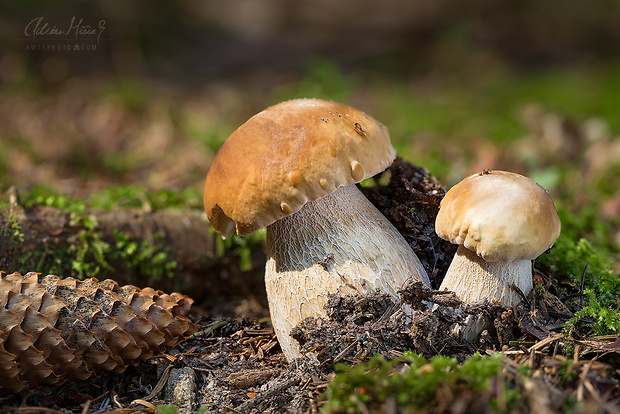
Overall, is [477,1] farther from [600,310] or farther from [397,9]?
[600,310]

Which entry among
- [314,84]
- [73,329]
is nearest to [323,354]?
[73,329]

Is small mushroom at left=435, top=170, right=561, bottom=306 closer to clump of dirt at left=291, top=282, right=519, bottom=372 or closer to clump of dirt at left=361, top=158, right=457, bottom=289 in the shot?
clump of dirt at left=291, top=282, right=519, bottom=372

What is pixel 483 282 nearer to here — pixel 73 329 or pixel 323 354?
pixel 323 354

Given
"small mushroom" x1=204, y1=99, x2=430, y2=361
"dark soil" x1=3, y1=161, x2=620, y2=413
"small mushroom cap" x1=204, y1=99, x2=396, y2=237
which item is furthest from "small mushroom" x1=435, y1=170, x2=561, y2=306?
"small mushroom cap" x1=204, y1=99, x2=396, y2=237

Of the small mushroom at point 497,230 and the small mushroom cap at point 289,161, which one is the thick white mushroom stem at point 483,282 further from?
the small mushroom cap at point 289,161

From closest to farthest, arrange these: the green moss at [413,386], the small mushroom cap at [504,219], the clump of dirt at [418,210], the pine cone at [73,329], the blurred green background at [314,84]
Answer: the green moss at [413,386] < the small mushroom cap at [504,219] < the pine cone at [73,329] < the clump of dirt at [418,210] < the blurred green background at [314,84]

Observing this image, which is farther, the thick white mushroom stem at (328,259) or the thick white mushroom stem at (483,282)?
the thick white mushroom stem at (328,259)

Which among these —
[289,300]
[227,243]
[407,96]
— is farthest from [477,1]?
[289,300]

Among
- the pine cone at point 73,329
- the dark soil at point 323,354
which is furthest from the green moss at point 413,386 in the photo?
the pine cone at point 73,329
